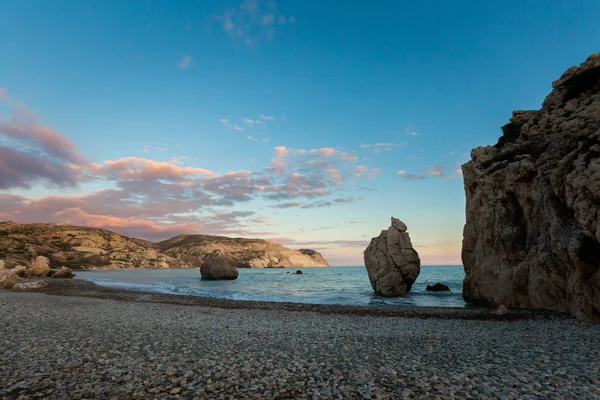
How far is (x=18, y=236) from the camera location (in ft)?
509

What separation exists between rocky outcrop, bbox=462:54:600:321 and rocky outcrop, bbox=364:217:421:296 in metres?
8.90

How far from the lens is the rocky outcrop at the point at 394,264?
42281 millimetres

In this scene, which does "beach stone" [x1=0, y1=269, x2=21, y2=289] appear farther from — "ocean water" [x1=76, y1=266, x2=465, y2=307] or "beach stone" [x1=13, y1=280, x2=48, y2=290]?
"ocean water" [x1=76, y1=266, x2=465, y2=307]

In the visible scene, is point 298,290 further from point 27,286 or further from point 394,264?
point 27,286

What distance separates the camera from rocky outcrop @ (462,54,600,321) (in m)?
18.9

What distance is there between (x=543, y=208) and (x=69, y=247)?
670 ft

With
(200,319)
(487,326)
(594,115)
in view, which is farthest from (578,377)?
(594,115)

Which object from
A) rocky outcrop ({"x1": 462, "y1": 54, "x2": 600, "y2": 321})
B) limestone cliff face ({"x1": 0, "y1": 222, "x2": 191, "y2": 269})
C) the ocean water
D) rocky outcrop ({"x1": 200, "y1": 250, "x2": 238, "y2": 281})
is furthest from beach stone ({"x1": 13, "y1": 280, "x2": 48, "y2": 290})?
limestone cliff face ({"x1": 0, "y1": 222, "x2": 191, "y2": 269})

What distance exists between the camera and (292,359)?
10.9 m

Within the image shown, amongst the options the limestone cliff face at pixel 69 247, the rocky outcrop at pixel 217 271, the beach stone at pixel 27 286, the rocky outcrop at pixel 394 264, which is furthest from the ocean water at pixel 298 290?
the limestone cliff face at pixel 69 247

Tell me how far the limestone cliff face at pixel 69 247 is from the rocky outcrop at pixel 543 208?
151974 millimetres

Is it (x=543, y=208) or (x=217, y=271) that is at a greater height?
(x=543, y=208)

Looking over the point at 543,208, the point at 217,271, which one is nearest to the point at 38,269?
the point at 217,271

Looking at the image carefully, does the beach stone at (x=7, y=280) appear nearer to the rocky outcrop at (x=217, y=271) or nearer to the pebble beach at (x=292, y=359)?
the pebble beach at (x=292, y=359)
